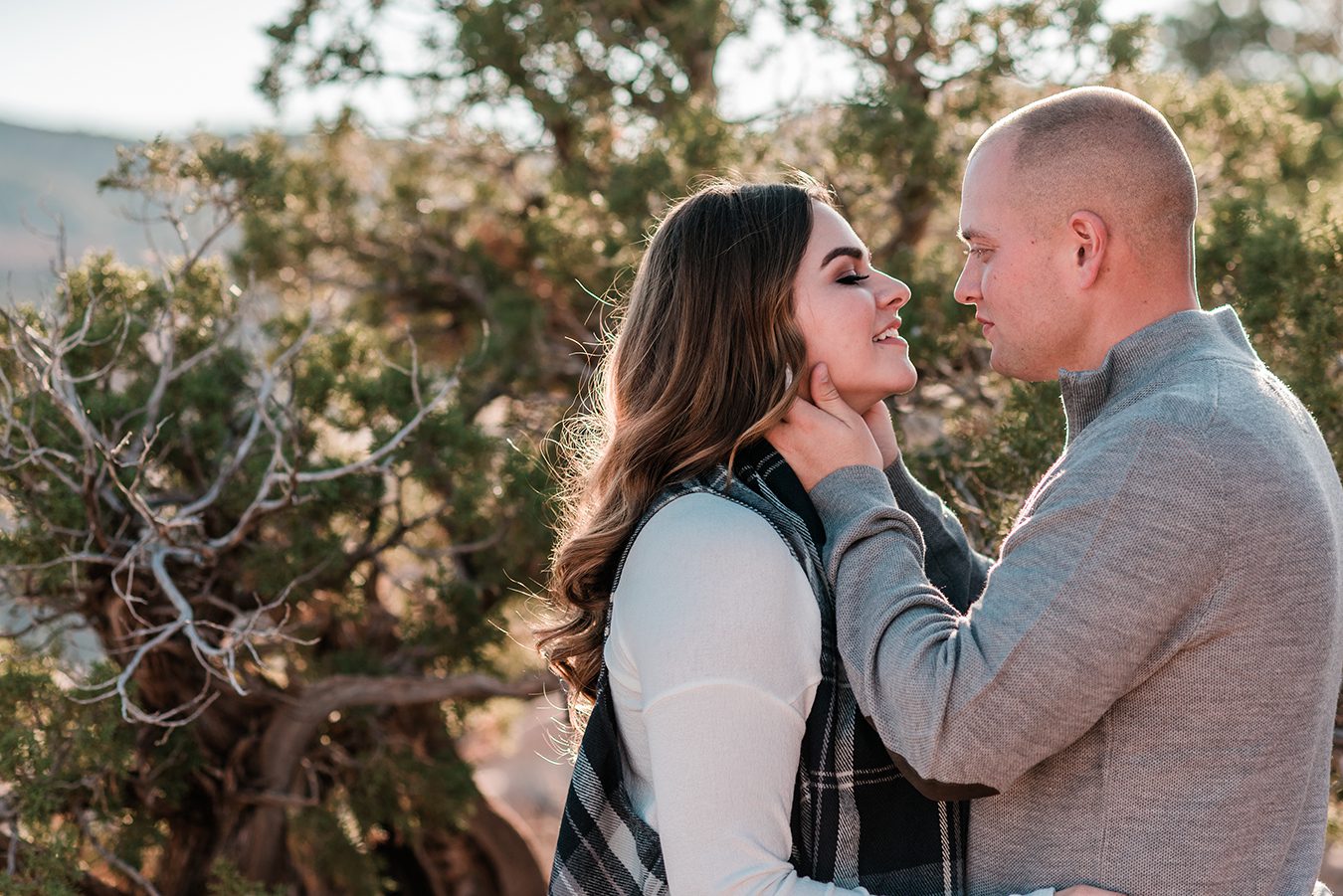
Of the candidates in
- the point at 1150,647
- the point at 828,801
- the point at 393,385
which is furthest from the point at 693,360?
the point at 393,385

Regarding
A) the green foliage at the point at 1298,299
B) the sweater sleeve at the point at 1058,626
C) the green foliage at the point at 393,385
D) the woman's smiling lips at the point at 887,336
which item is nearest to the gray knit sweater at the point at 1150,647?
the sweater sleeve at the point at 1058,626

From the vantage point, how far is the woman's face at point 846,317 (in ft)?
6.51

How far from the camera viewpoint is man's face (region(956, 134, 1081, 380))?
1835 mm

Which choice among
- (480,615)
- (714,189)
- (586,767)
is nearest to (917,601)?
(586,767)

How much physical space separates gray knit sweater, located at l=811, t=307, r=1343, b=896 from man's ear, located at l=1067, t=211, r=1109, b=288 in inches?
7.3

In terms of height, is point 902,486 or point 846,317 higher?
point 846,317

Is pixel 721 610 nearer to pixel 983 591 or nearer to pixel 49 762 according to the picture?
pixel 983 591

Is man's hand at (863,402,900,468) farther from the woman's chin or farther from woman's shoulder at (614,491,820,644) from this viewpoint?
woman's shoulder at (614,491,820,644)

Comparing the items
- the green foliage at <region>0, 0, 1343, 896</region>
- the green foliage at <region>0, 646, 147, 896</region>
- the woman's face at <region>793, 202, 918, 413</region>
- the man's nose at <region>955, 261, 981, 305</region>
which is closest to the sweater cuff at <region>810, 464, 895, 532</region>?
the woman's face at <region>793, 202, 918, 413</region>

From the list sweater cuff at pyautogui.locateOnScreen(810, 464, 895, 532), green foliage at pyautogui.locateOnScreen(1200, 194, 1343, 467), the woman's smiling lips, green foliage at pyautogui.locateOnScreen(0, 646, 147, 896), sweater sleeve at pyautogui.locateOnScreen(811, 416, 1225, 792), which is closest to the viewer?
sweater sleeve at pyautogui.locateOnScreen(811, 416, 1225, 792)

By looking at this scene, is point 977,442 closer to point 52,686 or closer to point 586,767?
point 586,767

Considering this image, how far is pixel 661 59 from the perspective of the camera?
5688 millimetres

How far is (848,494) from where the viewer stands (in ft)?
5.83

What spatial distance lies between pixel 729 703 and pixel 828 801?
22cm
